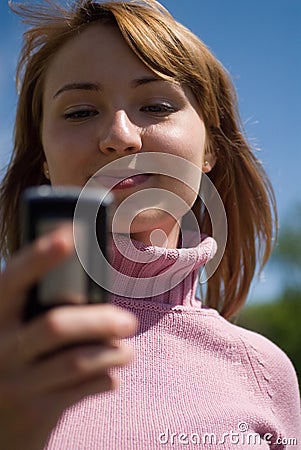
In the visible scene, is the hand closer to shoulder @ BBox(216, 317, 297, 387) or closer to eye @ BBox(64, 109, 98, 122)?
eye @ BBox(64, 109, 98, 122)

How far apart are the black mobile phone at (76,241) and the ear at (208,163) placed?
1.17 m

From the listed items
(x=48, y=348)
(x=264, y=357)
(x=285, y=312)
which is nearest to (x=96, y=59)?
(x=264, y=357)

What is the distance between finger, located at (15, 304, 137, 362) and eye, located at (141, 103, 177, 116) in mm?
Result: 940

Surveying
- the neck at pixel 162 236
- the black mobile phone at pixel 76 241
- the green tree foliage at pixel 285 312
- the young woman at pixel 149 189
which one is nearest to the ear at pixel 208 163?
the young woman at pixel 149 189

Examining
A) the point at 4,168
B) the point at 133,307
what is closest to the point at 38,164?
the point at 4,168

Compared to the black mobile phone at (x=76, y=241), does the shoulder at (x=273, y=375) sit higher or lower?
lower

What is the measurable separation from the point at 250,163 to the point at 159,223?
73 cm

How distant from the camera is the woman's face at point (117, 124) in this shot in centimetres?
157

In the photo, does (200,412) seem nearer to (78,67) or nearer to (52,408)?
(52,408)

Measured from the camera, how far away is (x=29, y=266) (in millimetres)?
765

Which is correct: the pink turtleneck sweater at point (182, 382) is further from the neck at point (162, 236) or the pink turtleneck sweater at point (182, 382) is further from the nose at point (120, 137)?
the nose at point (120, 137)

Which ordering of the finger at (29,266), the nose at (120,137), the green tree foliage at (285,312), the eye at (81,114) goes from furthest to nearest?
the green tree foliage at (285,312) → the eye at (81,114) → the nose at (120,137) → the finger at (29,266)

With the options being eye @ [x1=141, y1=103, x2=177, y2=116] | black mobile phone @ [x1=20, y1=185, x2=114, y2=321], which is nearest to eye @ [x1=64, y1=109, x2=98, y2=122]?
eye @ [x1=141, y1=103, x2=177, y2=116]

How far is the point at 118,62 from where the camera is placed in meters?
1.63
